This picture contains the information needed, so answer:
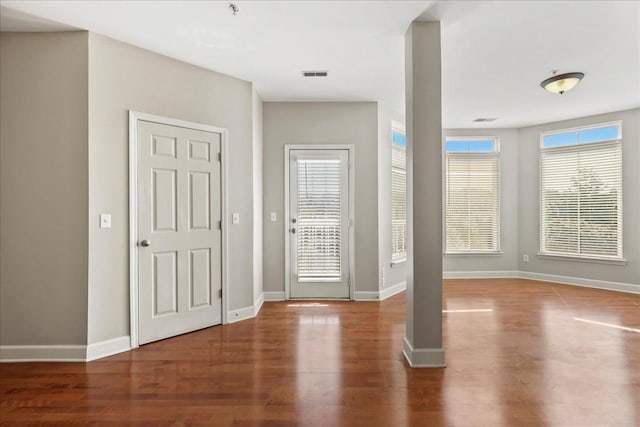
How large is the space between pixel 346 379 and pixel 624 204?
5.59 metres

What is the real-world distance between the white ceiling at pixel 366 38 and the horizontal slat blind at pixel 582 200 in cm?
136

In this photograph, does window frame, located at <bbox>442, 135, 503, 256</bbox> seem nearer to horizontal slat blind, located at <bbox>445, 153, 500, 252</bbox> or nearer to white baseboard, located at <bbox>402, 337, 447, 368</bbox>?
horizontal slat blind, located at <bbox>445, 153, 500, 252</bbox>

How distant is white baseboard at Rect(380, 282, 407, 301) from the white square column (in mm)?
2160

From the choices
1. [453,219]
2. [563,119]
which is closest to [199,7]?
[453,219]

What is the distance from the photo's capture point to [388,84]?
4.37 meters

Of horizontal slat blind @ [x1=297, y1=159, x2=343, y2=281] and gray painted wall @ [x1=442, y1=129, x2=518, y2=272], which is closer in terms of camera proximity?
horizontal slat blind @ [x1=297, y1=159, x2=343, y2=281]

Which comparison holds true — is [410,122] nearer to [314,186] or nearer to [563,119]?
[314,186]

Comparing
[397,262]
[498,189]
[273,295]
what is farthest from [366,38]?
[498,189]

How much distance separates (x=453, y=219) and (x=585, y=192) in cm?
211

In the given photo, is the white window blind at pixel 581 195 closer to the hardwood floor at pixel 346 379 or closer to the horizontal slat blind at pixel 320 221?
the hardwood floor at pixel 346 379

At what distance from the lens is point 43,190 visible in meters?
3.06

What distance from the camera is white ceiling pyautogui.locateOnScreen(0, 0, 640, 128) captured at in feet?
8.99

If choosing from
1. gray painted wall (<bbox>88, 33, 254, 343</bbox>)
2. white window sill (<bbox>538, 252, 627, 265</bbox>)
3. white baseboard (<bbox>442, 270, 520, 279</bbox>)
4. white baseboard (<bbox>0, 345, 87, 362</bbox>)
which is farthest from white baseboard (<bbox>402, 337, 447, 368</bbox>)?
white window sill (<bbox>538, 252, 627, 265</bbox>)

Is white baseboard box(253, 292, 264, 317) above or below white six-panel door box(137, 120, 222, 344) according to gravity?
below
